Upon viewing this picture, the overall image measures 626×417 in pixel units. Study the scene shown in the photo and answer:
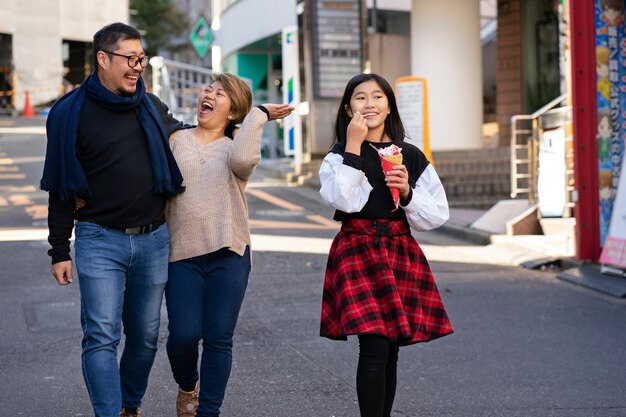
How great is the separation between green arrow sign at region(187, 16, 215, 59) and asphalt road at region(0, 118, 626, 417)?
18372mm

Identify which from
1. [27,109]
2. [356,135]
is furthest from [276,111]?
[27,109]

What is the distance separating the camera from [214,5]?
46.5m

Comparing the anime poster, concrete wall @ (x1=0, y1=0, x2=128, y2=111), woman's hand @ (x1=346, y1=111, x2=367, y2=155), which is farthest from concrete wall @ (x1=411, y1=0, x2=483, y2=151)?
concrete wall @ (x1=0, y1=0, x2=128, y2=111)

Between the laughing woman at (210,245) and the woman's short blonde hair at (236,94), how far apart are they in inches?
0.4

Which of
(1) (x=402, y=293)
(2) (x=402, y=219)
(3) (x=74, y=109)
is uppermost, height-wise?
(3) (x=74, y=109)

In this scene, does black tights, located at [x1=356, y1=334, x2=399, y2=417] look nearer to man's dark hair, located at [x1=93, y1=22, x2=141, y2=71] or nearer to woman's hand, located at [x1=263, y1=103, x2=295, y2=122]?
woman's hand, located at [x1=263, y1=103, x2=295, y2=122]

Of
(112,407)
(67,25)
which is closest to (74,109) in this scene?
(112,407)

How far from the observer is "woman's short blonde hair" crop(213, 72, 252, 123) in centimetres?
505

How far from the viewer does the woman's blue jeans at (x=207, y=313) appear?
4875 millimetres

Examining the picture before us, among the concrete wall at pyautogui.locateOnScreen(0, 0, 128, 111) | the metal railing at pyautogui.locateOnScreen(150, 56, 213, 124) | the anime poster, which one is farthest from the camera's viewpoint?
the concrete wall at pyautogui.locateOnScreen(0, 0, 128, 111)

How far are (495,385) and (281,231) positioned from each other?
8.07m

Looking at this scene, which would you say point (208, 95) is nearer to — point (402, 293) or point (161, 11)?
point (402, 293)

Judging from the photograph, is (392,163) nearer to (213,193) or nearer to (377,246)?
(377,246)

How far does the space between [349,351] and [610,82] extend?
5063 mm
